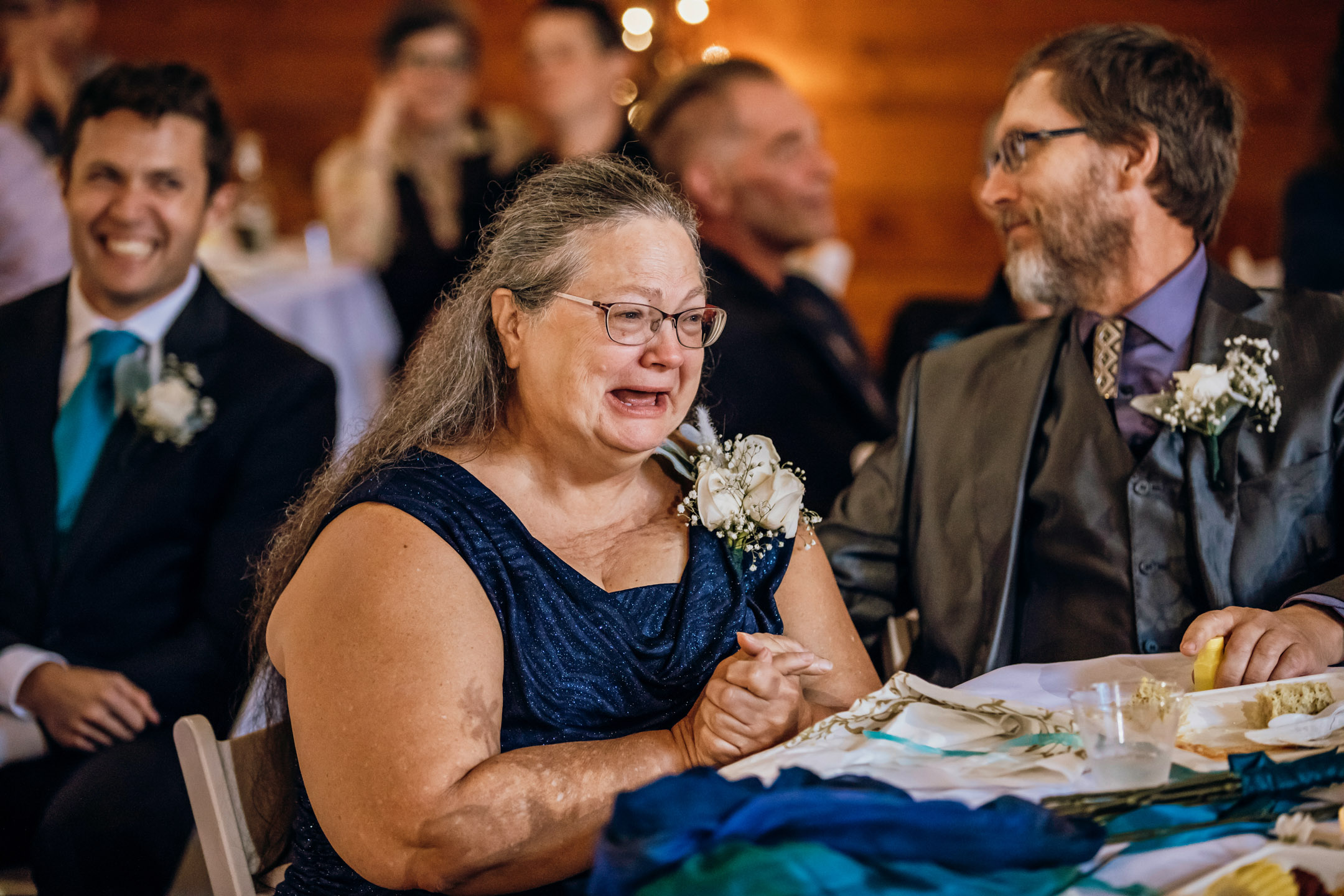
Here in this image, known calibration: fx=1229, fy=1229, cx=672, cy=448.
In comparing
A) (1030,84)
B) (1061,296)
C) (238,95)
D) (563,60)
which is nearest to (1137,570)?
(1061,296)

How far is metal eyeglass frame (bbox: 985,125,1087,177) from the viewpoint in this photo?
2.34 metres

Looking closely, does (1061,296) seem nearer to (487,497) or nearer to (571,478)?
(571,478)

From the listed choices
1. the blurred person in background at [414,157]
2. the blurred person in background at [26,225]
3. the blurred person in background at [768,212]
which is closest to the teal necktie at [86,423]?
the blurred person in background at [768,212]

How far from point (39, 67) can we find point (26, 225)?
153 centimetres

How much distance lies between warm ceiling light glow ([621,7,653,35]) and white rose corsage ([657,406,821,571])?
15.4 feet

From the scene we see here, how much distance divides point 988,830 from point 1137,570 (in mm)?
1030

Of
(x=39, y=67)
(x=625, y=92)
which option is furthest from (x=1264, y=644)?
(x=39, y=67)

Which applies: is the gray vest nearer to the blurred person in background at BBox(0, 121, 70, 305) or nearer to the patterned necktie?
the patterned necktie

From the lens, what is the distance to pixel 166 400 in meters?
2.58

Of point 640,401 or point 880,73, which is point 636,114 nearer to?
point 880,73

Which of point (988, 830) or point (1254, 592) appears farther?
point (1254, 592)

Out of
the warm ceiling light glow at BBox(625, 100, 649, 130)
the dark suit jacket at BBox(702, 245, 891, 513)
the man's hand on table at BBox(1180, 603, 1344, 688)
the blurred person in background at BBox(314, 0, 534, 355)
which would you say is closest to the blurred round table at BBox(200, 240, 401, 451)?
the blurred person in background at BBox(314, 0, 534, 355)

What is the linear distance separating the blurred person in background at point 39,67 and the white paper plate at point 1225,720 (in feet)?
16.9

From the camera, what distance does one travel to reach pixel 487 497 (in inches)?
71.7
